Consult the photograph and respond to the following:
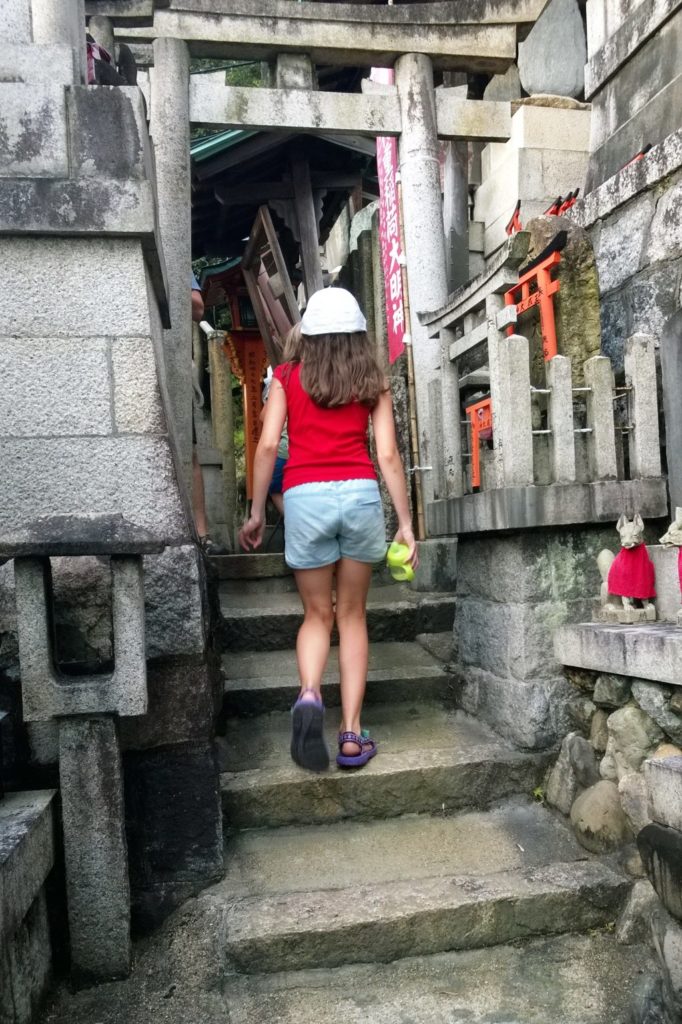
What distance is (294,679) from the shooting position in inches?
173

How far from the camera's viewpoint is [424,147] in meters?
6.62

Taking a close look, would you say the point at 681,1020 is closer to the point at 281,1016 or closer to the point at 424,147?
the point at 281,1016

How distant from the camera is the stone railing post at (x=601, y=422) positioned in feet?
12.5

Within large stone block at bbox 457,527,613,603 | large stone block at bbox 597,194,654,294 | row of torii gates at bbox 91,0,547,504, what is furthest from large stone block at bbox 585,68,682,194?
large stone block at bbox 457,527,613,603

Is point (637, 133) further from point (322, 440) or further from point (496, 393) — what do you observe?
point (322, 440)

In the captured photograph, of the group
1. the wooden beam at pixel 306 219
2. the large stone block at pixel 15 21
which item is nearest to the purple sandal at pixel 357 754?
the large stone block at pixel 15 21

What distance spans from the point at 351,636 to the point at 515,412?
1299 millimetres

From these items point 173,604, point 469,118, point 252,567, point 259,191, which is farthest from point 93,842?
point 259,191

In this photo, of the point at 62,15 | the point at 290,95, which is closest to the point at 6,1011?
the point at 62,15

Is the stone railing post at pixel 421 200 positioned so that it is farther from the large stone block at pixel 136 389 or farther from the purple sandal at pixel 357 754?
the large stone block at pixel 136 389

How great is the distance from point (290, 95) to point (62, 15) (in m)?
3.54

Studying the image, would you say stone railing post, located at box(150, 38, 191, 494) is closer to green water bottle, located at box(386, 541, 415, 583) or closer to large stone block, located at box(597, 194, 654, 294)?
green water bottle, located at box(386, 541, 415, 583)

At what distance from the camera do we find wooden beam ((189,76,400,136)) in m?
6.22

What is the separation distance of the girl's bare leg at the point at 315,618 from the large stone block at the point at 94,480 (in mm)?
742
